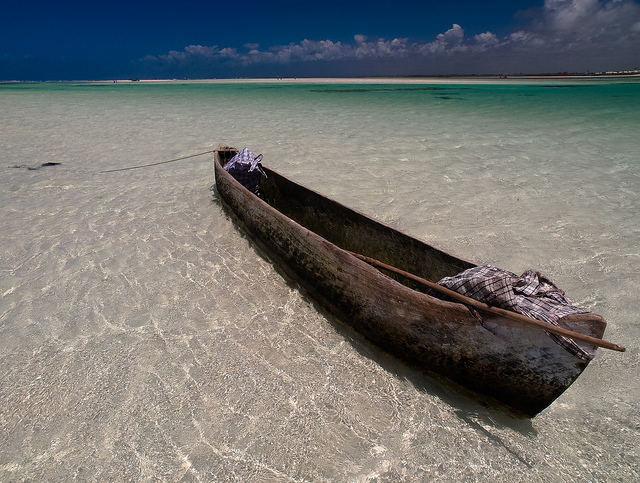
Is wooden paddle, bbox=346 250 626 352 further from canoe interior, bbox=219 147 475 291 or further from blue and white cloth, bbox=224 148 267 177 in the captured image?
blue and white cloth, bbox=224 148 267 177

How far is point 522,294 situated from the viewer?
205cm

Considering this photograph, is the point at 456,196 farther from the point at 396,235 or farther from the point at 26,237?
the point at 26,237

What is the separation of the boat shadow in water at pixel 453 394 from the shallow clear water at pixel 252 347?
1cm

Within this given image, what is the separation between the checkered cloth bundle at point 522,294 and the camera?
183cm

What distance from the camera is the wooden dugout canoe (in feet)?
6.03

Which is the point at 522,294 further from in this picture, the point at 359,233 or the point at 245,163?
the point at 245,163

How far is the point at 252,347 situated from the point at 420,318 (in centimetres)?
127

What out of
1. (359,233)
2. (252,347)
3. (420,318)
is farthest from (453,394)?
(359,233)

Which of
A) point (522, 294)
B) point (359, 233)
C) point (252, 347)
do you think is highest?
point (522, 294)

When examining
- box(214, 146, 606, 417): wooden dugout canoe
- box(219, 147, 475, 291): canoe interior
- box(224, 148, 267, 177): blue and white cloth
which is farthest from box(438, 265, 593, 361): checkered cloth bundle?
box(224, 148, 267, 177): blue and white cloth

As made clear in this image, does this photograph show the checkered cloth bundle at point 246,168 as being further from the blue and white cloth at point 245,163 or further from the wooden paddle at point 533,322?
the wooden paddle at point 533,322

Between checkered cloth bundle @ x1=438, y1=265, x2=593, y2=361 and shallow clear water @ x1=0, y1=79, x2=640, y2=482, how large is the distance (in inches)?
26.1

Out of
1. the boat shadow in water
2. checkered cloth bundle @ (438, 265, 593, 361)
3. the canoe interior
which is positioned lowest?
the boat shadow in water

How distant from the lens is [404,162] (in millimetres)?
7688
